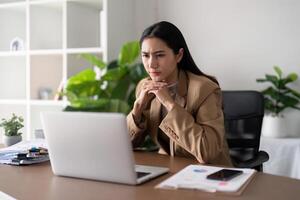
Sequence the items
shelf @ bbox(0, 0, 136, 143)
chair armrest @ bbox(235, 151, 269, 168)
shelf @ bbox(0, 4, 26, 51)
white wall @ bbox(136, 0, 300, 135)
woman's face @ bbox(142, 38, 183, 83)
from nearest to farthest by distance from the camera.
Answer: woman's face @ bbox(142, 38, 183, 83) → chair armrest @ bbox(235, 151, 269, 168) → white wall @ bbox(136, 0, 300, 135) → shelf @ bbox(0, 0, 136, 143) → shelf @ bbox(0, 4, 26, 51)

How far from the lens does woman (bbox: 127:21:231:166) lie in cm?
141

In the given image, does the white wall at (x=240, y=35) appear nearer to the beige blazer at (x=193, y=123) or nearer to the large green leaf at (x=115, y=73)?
the large green leaf at (x=115, y=73)

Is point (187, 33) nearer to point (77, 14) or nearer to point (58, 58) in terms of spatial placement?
point (77, 14)

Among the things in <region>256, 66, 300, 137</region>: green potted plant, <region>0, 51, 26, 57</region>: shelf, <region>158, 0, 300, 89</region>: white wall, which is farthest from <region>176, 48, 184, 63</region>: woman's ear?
<region>0, 51, 26, 57</region>: shelf

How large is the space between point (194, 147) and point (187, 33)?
74.1 inches

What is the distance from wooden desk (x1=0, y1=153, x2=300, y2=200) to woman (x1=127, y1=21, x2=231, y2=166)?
0.25m

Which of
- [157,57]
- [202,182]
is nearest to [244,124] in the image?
[157,57]

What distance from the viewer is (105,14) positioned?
2.82 metres

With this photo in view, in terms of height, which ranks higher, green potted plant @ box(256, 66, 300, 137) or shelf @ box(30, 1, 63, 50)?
shelf @ box(30, 1, 63, 50)

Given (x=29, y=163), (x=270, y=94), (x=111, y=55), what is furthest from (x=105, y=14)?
(x=29, y=163)

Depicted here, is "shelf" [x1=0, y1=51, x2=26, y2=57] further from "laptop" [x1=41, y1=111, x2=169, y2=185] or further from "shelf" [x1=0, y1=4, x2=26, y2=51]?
"laptop" [x1=41, y1=111, x2=169, y2=185]

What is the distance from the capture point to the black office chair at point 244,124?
2006mm

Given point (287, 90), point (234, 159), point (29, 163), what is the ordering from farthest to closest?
point (287, 90) → point (234, 159) → point (29, 163)

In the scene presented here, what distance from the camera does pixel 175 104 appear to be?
1.45 m
